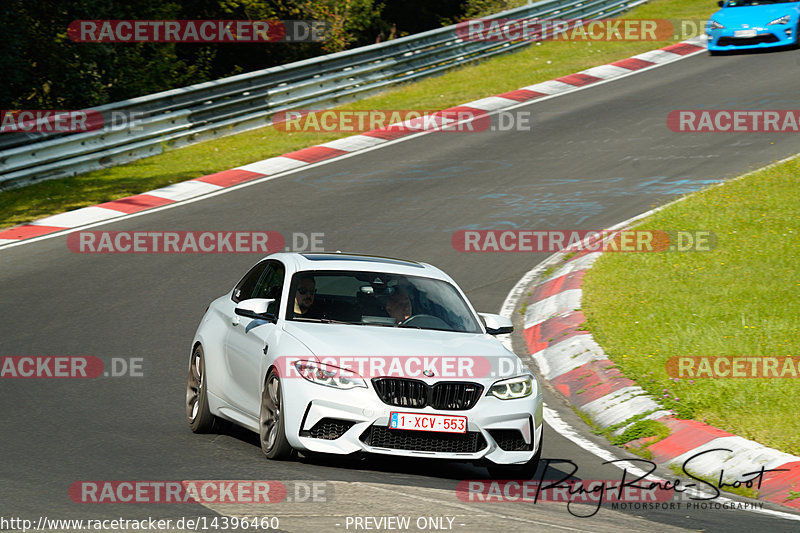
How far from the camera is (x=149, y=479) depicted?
23.5 feet

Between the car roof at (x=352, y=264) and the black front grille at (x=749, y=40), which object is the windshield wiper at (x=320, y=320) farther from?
the black front grille at (x=749, y=40)

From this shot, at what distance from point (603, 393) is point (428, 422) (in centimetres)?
304

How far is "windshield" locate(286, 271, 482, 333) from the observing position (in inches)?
341

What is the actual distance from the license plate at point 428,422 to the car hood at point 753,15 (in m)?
21.3

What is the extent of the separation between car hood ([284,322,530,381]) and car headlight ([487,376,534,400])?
0.05m

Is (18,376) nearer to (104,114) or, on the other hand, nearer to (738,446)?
(738,446)

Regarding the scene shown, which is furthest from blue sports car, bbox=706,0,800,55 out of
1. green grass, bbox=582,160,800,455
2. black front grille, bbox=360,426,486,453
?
black front grille, bbox=360,426,486,453

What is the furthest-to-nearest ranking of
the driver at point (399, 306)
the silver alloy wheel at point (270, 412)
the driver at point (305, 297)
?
the driver at point (399, 306), the driver at point (305, 297), the silver alloy wheel at point (270, 412)

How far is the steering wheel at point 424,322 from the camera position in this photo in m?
8.70

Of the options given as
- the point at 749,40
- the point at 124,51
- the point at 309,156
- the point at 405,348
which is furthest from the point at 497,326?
the point at 749,40

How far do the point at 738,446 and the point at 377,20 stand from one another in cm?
2743

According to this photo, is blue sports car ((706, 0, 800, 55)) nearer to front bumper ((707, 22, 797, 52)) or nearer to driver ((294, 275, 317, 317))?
front bumper ((707, 22, 797, 52))

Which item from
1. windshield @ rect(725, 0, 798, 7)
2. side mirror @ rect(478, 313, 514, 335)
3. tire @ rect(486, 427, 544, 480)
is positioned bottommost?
tire @ rect(486, 427, 544, 480)

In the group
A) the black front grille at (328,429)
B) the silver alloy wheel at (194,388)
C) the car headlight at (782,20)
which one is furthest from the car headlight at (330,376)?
the car headlight at (782,20)
